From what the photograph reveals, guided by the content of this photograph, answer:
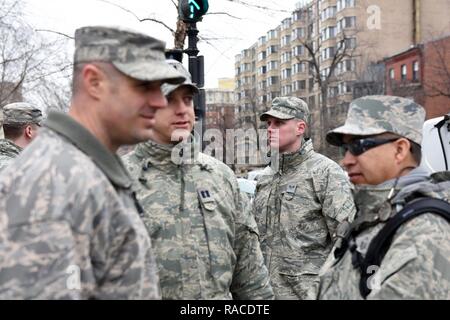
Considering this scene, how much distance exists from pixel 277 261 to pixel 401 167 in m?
2.63

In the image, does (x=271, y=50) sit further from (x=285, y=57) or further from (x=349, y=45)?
(x=349, y=45)

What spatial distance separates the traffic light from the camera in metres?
7.44

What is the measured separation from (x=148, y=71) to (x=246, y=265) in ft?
5.85

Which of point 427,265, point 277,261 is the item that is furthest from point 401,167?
point 277,261

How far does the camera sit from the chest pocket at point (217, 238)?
3.35 m

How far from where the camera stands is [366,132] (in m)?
2.87

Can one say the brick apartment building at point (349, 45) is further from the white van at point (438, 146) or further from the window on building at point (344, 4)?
the white van at point (438, 146)

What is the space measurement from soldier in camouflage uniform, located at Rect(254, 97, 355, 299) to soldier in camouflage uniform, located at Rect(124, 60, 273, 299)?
1.60 m

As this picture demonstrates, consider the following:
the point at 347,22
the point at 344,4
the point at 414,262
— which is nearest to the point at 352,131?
the point at 414,262

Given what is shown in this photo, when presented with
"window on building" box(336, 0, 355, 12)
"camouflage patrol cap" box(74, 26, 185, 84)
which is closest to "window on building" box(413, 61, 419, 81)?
"window on building" box(336, 0, 355, 12)

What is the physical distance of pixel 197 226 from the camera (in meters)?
3.37

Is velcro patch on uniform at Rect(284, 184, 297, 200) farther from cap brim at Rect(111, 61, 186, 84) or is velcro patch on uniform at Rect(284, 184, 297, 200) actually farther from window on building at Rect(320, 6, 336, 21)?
window on building at Rect(320, 6, 336, 21)

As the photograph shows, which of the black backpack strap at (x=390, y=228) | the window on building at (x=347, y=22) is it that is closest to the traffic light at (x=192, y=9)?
the black backpack strap at (x=390, y=228)

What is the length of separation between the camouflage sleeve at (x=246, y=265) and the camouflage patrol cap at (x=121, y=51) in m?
1.59
